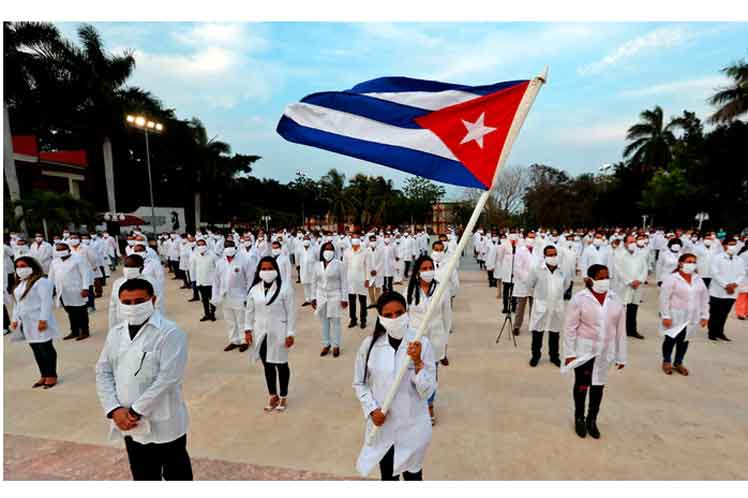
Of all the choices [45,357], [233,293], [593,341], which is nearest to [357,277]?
[233,293]

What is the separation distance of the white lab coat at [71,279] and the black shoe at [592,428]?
7.71m

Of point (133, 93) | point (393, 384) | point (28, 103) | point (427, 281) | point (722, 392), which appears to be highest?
point (133, 93)

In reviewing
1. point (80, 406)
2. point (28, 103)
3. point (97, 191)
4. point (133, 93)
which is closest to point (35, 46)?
point (28, 103)

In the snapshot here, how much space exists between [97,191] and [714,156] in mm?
43634

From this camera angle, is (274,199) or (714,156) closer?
(714,156)

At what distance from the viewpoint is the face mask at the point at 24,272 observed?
509 centimetres

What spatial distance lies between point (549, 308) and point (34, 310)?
258 inches

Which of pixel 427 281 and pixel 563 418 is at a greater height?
pixel 427 281

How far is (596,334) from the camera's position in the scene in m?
3.90

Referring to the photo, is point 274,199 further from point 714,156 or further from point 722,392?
point 722,392

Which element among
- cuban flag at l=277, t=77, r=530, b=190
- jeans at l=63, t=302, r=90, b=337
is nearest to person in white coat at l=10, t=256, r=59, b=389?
jeans at l=63, t=302, r=90, b=337

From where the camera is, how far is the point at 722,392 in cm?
498

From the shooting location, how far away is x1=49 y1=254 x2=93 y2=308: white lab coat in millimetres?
7203

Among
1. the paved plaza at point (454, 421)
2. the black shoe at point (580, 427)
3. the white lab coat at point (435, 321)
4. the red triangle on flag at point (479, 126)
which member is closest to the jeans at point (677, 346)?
the paved plaza at point (454, 421)
